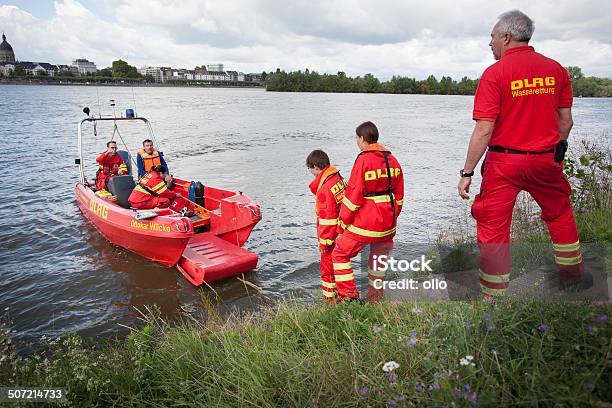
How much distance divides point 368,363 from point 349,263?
1.55 meters

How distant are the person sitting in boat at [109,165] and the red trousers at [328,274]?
226 inches

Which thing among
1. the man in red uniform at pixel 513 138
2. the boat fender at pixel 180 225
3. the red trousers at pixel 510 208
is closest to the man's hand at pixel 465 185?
the man in red uniform at pixel 513 138

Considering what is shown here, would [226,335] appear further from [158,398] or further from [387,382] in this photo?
[387,382]

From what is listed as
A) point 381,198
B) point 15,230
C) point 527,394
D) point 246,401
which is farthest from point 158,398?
point 15,230

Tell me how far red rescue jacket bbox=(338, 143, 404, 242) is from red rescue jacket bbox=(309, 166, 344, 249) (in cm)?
27

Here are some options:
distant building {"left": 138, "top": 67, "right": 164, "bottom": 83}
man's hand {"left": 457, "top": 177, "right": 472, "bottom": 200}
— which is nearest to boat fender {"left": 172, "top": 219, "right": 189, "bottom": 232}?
man's hand {"left": 457, "top": 177, "right": 472, "bottom": 200}

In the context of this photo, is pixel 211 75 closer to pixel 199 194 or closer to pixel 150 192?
pixel 199 194

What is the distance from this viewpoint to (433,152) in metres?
17.7

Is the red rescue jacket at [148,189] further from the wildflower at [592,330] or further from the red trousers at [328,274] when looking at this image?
the wildflower at [592,330]

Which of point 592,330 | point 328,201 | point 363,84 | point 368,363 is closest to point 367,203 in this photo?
point 328,201

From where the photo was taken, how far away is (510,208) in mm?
3047

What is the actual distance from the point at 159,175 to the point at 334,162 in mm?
9485

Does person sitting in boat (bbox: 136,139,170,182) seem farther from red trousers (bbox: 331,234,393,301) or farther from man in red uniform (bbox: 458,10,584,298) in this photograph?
man in red uniform (bbox: 458,10,584,298)

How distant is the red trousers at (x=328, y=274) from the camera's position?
418 cm
